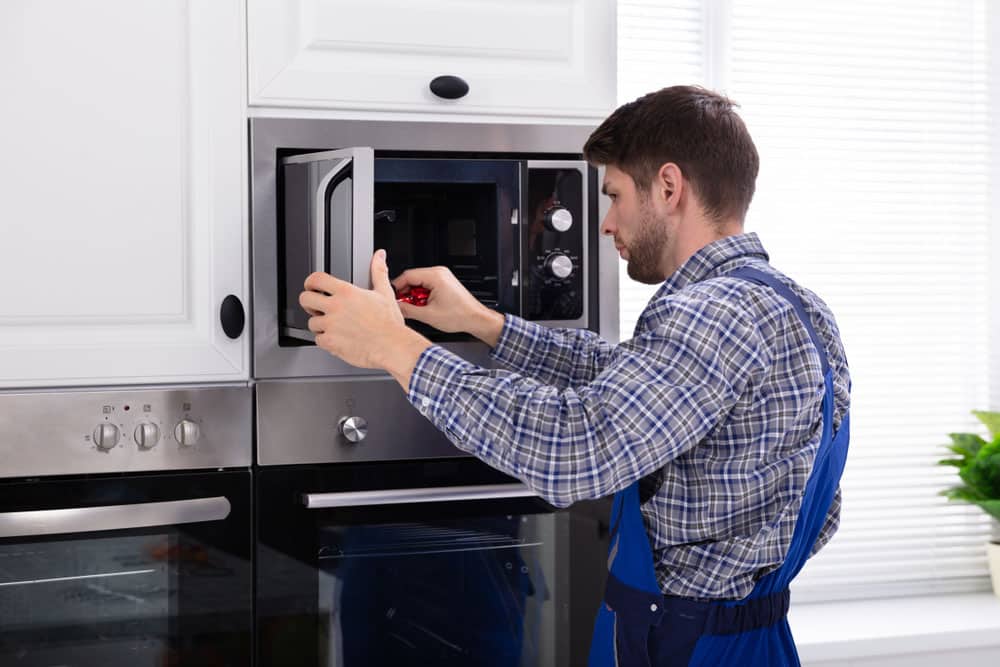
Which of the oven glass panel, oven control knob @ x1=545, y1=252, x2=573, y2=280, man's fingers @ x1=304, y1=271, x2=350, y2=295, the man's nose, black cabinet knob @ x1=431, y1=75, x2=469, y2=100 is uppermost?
black cabinet knob @ x1=431, y1=75, x2=469, y2=100

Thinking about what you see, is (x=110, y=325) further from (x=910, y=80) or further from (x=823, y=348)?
(x=910, y=80)

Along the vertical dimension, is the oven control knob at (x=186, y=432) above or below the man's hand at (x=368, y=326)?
below

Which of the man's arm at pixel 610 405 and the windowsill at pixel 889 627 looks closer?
the man's arm at pixel 610 405

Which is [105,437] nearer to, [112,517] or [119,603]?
[112,517]

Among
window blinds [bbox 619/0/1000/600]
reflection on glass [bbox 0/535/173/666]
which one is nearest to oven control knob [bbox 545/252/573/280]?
reflection on glass [bbox 0/535/173/666]

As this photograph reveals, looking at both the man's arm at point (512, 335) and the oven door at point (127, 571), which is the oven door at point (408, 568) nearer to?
the oven door at point (127, 571)

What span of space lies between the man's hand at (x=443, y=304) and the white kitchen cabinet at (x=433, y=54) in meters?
0.26

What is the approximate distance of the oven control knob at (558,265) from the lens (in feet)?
5.02

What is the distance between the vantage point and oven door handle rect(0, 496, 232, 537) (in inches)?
52.2

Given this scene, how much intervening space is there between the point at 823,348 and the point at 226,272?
31.5 inches

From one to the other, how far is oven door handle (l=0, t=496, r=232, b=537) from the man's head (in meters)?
0.67

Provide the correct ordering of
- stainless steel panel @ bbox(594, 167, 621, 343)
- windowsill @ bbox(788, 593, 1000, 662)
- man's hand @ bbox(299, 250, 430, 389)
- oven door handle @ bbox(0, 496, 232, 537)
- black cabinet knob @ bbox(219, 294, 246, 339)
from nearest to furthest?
man's hand @ bbox(299, 250, 430, 389)
oven door handle @ bbox(0, 496, 232, 537)
black cabinet knob @ bbox(219, 294, 246, 339)
stainless steel panel @ bbox(594, 167, 621, 343)
windowsill @ bbox(788, 593, 1000, 662)

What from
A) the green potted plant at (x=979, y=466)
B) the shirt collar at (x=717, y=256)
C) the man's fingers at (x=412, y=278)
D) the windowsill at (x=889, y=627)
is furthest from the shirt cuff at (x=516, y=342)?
the green potted plant at (x=979, y=466)

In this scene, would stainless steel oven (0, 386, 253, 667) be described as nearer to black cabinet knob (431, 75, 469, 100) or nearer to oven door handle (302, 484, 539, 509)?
oven door handle (302, 484, 539, 509)
